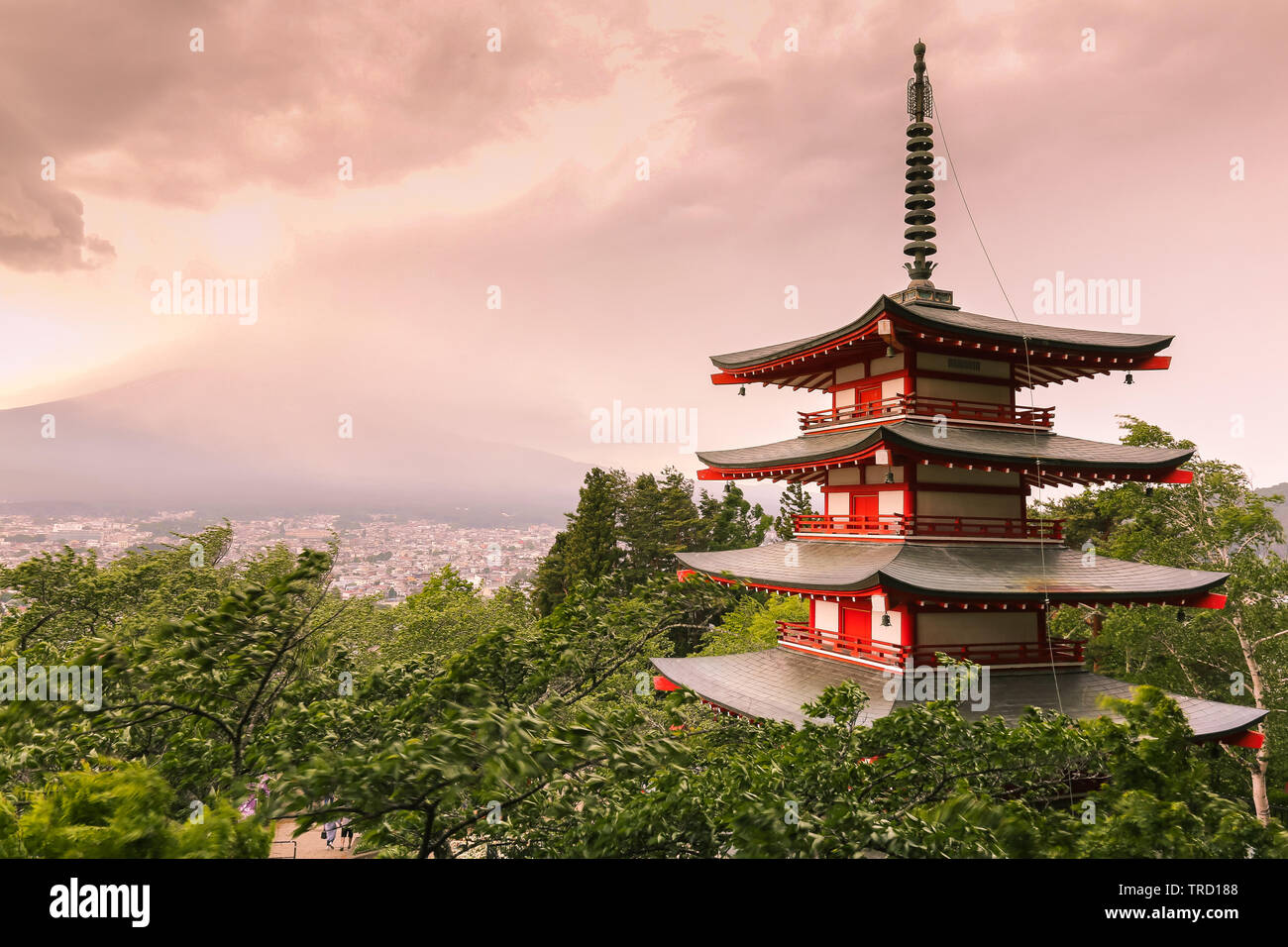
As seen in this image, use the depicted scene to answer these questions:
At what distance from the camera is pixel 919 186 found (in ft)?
55.8

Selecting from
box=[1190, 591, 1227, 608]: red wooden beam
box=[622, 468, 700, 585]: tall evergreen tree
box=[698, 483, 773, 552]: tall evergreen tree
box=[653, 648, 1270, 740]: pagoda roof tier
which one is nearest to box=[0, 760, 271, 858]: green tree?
box=[653, 648, 1270, 740]: pagoda roof tier

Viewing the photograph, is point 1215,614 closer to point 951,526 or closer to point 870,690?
point 951,526

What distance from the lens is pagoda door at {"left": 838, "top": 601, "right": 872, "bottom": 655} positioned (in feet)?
46.5

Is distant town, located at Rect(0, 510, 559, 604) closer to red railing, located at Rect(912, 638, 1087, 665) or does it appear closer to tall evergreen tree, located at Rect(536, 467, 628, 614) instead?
tall evergreen tree, located at Rect(536, 467, 628, 614)

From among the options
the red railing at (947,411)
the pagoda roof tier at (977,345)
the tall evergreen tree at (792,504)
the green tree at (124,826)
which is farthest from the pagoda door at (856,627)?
the tall evergreen tree at (792,504)

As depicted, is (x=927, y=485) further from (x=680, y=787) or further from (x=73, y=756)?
(x=73, y=756)

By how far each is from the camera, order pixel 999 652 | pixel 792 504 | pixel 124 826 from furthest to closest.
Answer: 1. pixel 792 504
2. pixel 999 652
3. pixel 124 826

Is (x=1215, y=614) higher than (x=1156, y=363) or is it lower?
lower

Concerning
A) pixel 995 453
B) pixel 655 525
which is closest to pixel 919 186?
pixel 995 453

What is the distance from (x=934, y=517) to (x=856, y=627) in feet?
10.8

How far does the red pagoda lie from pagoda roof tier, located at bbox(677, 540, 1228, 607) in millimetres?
52

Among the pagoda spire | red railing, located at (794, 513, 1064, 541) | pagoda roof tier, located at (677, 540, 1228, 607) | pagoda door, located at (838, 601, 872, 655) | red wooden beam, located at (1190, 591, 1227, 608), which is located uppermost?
the pagoda spire
